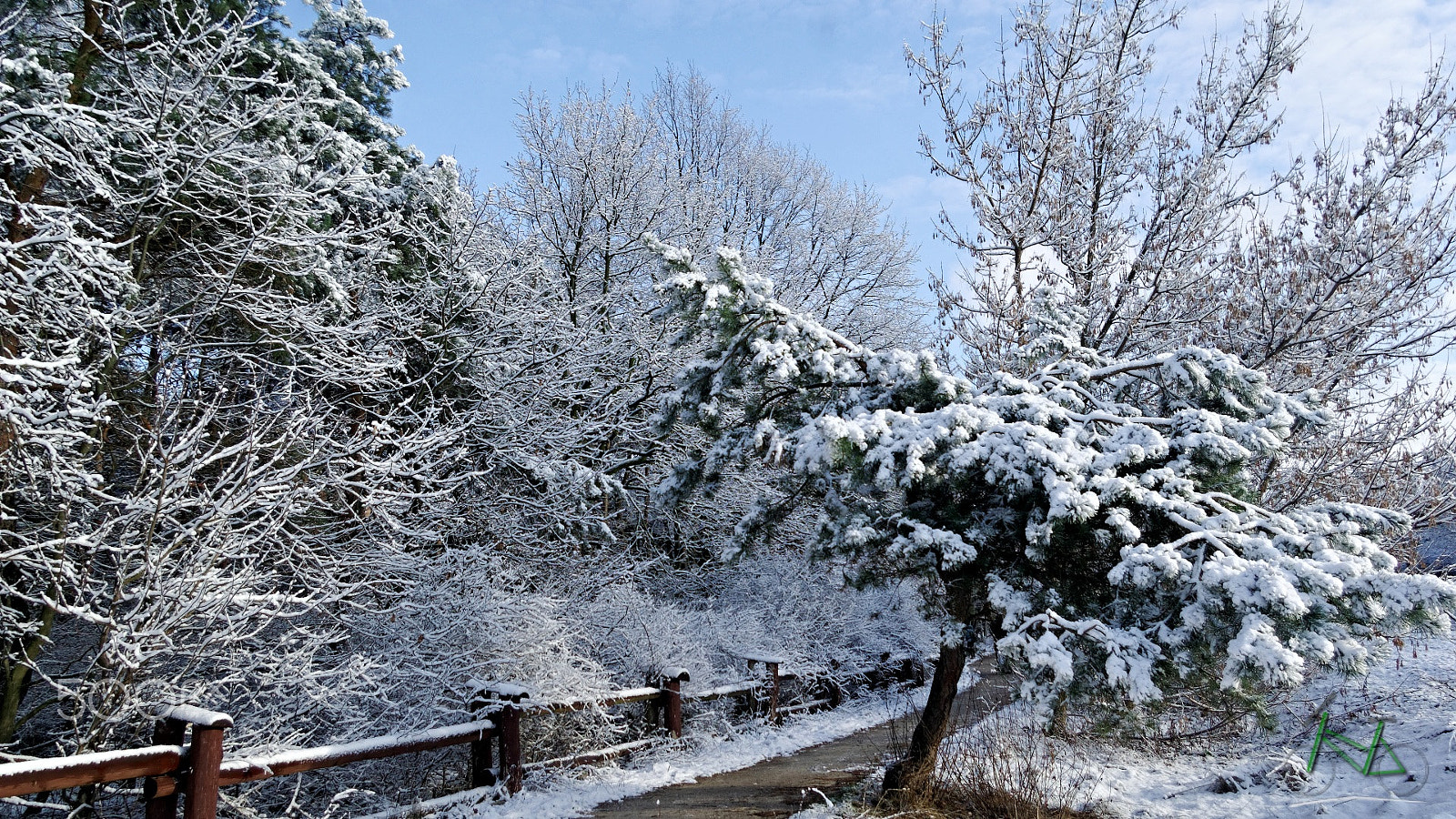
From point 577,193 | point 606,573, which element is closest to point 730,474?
point 606,573

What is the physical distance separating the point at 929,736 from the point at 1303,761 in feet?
15.0

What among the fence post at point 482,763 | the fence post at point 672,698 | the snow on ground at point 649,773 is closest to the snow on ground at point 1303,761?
the snow on ground at point 649,773

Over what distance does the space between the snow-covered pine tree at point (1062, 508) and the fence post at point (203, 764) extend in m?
3.70

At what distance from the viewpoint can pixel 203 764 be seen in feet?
13.6

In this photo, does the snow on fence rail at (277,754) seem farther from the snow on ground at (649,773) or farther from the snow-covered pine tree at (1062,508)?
the snow-covered pine tree at (1062,508)

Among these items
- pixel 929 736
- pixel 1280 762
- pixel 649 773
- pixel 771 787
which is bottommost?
pixel 1280 762

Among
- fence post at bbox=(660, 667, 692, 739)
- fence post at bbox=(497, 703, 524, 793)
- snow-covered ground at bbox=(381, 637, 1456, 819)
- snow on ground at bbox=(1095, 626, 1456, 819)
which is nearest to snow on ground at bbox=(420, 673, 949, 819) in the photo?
snow-covered ground at bbox=(381, 637, 1456, 819)

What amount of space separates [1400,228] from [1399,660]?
6.06 metres

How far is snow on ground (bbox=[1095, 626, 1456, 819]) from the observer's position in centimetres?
654

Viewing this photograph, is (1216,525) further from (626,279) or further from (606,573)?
(626,279)

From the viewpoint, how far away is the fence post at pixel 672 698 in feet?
28.5

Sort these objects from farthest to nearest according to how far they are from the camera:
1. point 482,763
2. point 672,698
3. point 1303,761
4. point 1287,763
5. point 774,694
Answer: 1. point 774,694
2. point 672,698
3. point 1303,761
4. point 1287,763
5. point 482,763

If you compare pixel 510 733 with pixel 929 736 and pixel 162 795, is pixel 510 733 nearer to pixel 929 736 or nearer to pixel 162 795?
pixel 162 795

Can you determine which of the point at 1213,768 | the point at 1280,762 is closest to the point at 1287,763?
the point at 1280,762
